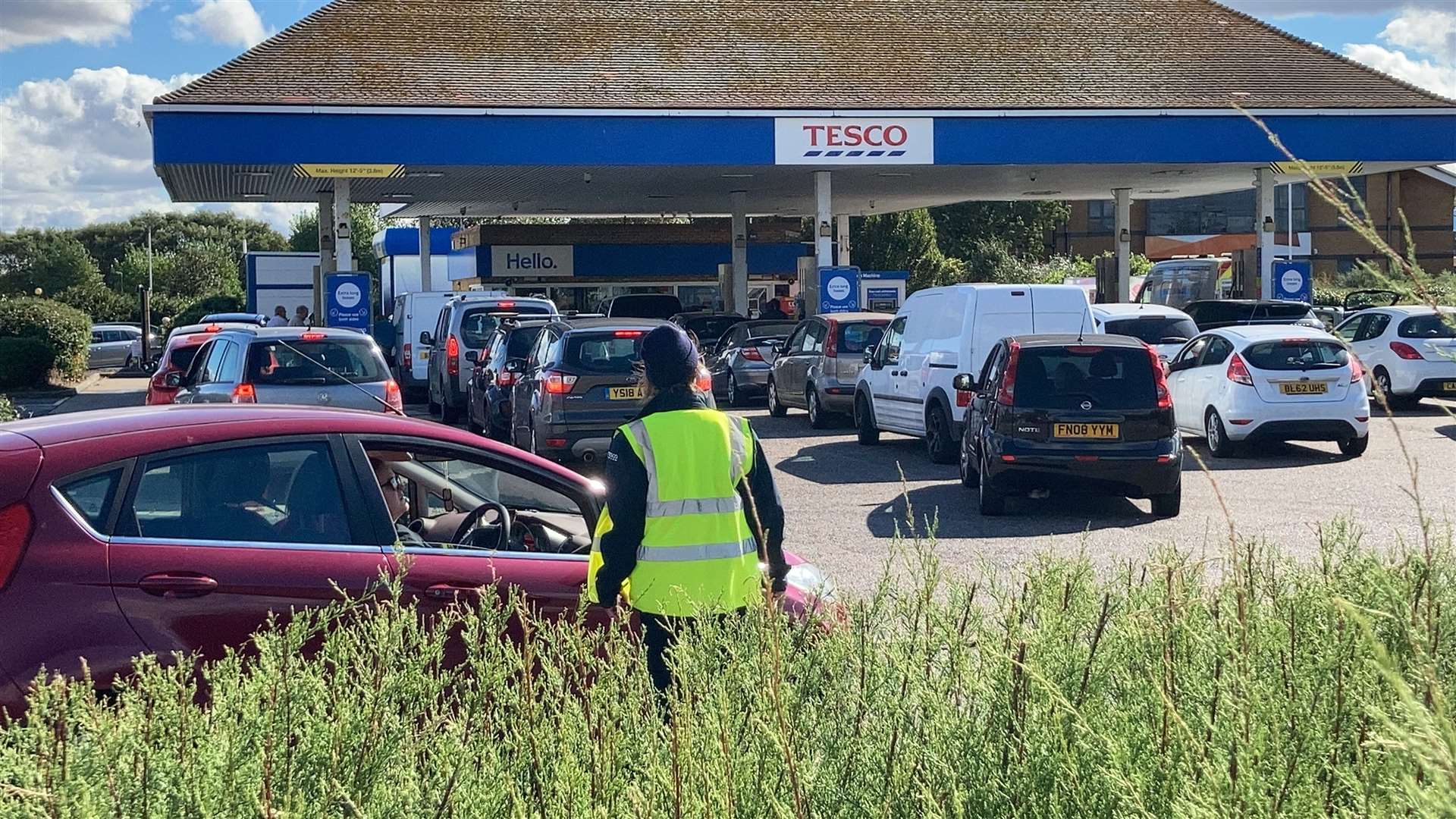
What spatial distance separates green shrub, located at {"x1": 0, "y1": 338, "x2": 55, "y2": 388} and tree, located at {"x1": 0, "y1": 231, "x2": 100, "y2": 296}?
174 feet

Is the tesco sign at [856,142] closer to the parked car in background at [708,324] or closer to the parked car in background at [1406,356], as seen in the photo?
the parked car in background at [708,324]

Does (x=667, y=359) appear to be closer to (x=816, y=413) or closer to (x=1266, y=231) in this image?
(x=816, y=413)

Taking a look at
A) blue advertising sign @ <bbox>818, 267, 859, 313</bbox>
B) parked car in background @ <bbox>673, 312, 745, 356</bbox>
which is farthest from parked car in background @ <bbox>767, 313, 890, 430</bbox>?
parked car in background @ <bbox>673, 312, 745, 356</bbox>

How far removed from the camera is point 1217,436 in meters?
17.8

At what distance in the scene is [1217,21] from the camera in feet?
118

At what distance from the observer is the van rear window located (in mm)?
13234

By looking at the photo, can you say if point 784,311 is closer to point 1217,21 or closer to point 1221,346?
point 1217,21

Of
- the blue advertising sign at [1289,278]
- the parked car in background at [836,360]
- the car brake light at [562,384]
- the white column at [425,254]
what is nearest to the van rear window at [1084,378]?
the car brake light at [562,384]

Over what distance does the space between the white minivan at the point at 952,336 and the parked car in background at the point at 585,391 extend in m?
3.49

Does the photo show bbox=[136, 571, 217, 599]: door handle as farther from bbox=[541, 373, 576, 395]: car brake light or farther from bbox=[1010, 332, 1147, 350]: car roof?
bbox=[541, 373, 576, 395]: car brake light

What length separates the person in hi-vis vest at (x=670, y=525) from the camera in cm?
507

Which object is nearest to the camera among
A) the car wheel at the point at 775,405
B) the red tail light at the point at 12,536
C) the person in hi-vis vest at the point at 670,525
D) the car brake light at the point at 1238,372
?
the red tail light at the point at 12,536

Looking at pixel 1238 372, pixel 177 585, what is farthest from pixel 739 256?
pixel 177 585

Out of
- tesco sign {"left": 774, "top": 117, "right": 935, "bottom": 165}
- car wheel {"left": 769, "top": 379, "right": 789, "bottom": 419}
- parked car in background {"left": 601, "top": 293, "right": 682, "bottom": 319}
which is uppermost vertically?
tesco sign {"left": 774, "top": 117, "right": 935, "bottom": 165}
